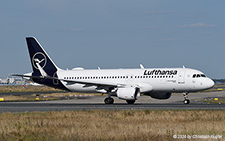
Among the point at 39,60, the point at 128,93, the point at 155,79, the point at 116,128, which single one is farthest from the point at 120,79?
the point at 116,128

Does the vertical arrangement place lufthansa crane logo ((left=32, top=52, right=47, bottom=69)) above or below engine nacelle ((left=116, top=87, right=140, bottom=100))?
above

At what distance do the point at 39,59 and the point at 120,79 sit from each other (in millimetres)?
12340

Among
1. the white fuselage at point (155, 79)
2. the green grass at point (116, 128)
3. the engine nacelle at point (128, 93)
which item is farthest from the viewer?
the white fuselage at point (155, 79)

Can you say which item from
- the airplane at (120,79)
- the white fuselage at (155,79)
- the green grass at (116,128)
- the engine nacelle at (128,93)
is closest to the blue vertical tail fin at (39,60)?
the airplane at (120,79)

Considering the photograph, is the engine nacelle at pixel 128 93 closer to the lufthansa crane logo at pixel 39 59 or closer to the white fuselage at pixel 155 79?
the white fuselage at pixel 155 79

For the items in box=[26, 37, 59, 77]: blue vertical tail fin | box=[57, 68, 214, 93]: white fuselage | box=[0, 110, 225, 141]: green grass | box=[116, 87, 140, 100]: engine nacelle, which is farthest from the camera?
box=[26, 37, 59, 77]: blue vertical tail fin

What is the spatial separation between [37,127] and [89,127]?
2914 mm

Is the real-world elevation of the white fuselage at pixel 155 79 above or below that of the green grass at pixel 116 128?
above

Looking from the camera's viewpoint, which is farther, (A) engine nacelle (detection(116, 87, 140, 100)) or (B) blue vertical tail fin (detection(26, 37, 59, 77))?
(B) blue vertical tail fin (detection(26, 37, 59, 77))

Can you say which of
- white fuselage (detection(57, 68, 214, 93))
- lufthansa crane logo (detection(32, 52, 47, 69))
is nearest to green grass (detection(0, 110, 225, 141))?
white fuselage (detection(57, 68, 214, 93))

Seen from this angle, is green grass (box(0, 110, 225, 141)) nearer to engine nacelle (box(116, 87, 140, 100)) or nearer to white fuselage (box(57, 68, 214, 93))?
engine nacelle (box(116, 87, 140, 100))

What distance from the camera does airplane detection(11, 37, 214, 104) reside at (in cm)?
4922

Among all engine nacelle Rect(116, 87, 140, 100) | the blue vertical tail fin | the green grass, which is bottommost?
the green grass

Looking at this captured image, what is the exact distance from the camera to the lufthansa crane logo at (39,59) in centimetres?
5819
